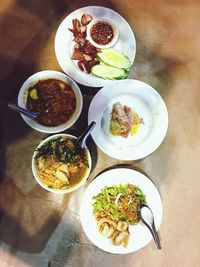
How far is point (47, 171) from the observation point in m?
2.25

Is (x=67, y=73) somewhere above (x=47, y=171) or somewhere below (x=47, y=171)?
above

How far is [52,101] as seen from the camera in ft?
7.63

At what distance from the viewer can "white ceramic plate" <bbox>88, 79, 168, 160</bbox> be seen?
2.32 metres

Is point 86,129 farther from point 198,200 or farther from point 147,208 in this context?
point 198,200

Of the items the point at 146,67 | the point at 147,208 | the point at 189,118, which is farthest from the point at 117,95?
the point at 147,208

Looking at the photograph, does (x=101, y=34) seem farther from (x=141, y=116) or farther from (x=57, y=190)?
(x=57, y=190)

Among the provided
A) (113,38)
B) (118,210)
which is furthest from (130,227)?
(113,38)

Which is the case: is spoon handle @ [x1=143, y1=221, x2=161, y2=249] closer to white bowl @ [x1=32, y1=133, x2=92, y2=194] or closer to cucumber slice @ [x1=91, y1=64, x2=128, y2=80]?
white bowl @ [x1=32, y1=133, x2=92, y2=194]

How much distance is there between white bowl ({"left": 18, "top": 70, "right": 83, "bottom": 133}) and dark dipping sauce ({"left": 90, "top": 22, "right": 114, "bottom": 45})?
0.26 meters

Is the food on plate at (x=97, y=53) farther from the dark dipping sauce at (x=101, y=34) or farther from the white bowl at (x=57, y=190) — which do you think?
the white bowl at (x=57, y=190)

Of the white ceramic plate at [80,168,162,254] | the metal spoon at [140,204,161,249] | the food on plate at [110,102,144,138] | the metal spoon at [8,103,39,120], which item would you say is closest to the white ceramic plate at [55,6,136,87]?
the food on plate at [110,102,144,138]

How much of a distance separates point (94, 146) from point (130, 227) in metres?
0.46

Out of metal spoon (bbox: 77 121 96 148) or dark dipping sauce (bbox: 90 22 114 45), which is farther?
dark dipping sauce (bbox: 90 22 114 45)

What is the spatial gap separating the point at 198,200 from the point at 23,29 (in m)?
1.32
